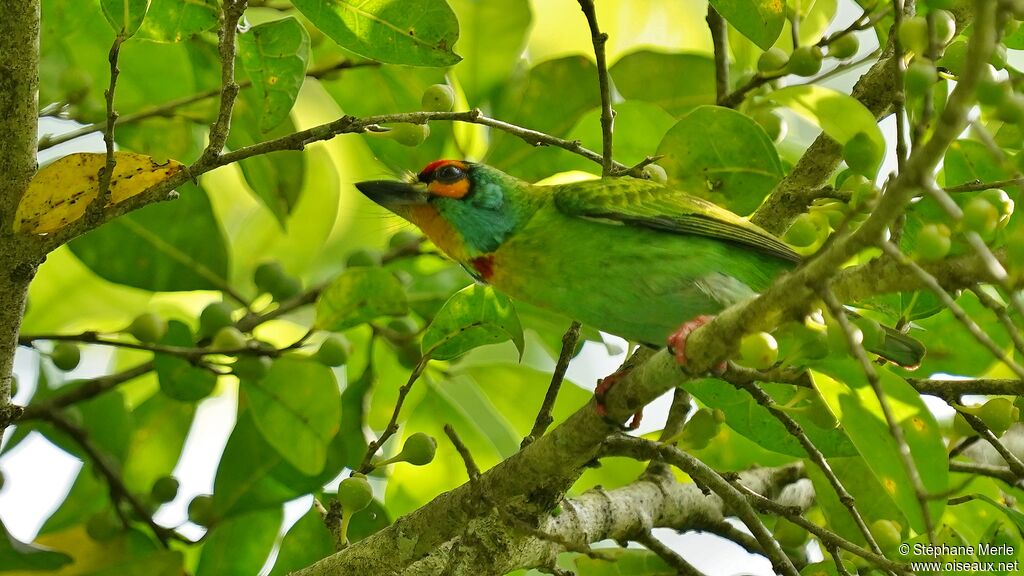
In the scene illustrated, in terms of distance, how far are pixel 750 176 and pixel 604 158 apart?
46 cm

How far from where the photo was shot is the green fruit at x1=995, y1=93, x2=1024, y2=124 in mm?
1597

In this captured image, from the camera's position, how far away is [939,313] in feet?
9.05

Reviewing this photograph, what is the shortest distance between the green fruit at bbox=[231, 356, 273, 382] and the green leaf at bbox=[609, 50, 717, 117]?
4.62ft

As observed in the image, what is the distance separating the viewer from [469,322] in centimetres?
264

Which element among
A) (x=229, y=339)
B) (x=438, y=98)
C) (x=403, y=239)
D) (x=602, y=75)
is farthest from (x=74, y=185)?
(x=403, y=239)

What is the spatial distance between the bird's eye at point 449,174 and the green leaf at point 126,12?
132 centimetres

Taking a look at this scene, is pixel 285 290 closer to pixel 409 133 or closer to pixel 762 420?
pixel 409 133

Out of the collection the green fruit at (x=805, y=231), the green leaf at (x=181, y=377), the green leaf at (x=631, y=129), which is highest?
the green leaf at (x=631, y=129)

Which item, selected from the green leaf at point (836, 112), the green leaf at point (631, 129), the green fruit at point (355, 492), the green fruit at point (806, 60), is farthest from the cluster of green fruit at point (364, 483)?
the green fruit at point (806, 60)

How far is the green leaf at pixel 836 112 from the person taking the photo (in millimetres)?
1843

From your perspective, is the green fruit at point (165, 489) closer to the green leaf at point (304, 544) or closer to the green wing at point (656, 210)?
the green leaf at point (304, 544)

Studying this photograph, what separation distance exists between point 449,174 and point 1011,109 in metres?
1.86

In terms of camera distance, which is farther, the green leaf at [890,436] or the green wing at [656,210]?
the green wing at [656,210]

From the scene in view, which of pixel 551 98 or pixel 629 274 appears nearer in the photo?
pixel 629 274
